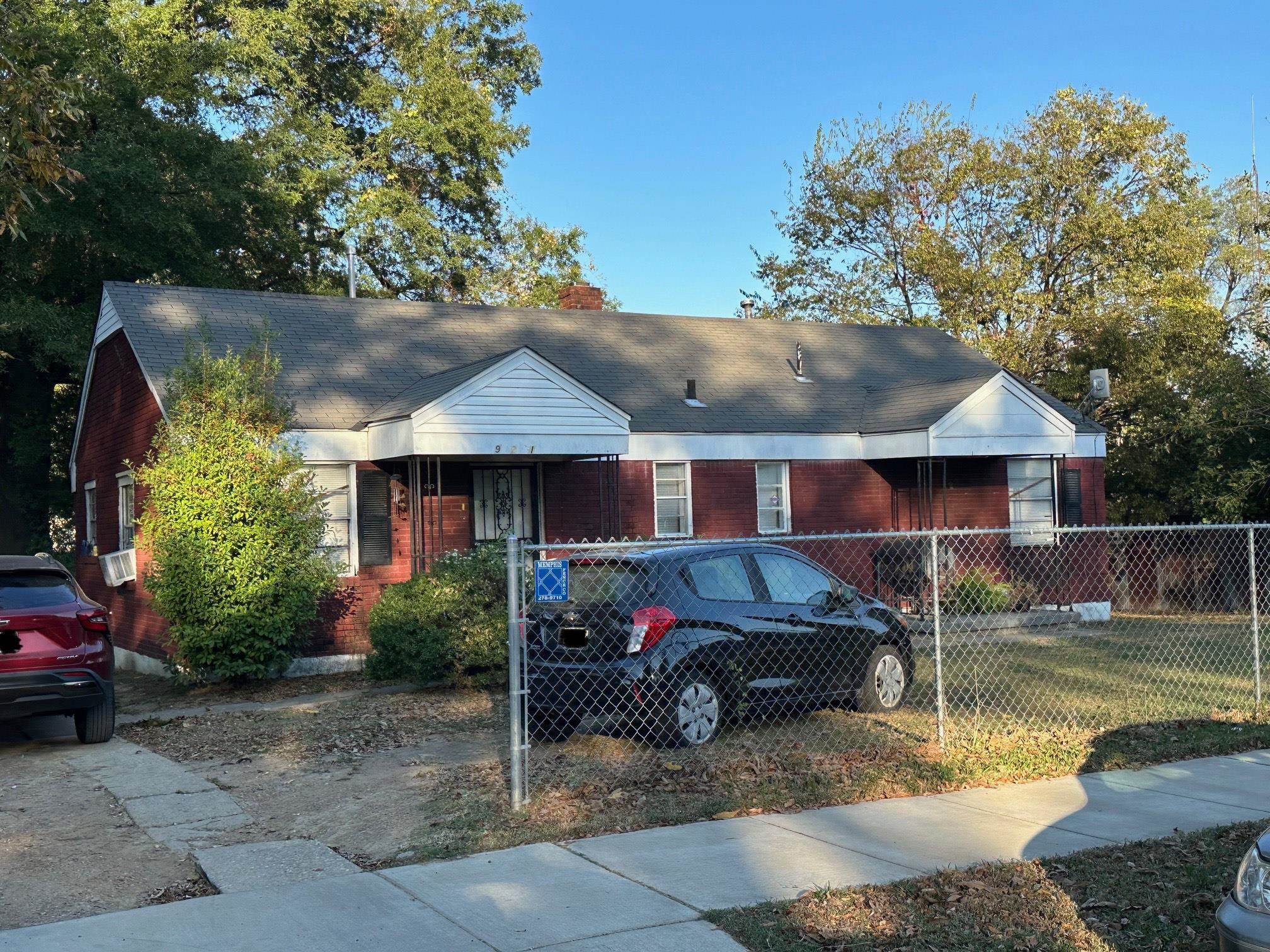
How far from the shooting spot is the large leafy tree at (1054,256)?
90.3ft

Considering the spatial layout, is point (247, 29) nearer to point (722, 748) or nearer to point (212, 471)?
point (212, 471)

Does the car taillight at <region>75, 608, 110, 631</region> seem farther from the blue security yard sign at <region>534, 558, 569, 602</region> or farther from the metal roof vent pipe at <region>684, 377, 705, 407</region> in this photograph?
the metal roof vent pipe at <region>684, 377, 705, 407</region>

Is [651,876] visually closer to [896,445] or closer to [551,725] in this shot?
[551,725]

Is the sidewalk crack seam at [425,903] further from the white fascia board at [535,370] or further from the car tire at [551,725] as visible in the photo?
the white fascia board at [535,370]

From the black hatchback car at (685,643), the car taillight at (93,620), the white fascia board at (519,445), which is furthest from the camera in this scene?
the white fascia board at (519,445)

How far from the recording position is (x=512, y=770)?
723 centimetres

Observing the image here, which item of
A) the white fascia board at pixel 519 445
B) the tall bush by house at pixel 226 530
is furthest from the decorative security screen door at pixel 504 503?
the tall bush by house at pixel 226 530

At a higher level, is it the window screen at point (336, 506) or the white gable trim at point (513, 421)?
the white gable trim at point (513, 421)

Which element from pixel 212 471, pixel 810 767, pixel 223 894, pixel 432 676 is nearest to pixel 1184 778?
pixel 810 767

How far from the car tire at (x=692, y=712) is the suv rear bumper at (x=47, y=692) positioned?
15.8 ft

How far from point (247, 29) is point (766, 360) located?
16892 mm

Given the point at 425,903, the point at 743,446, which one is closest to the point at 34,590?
the point at 425,903

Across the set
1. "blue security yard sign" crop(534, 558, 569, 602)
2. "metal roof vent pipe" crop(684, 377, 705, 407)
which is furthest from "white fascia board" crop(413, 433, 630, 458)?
"blue security yard sign" crop(534, 558, 569, 602)

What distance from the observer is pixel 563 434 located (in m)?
15.6
